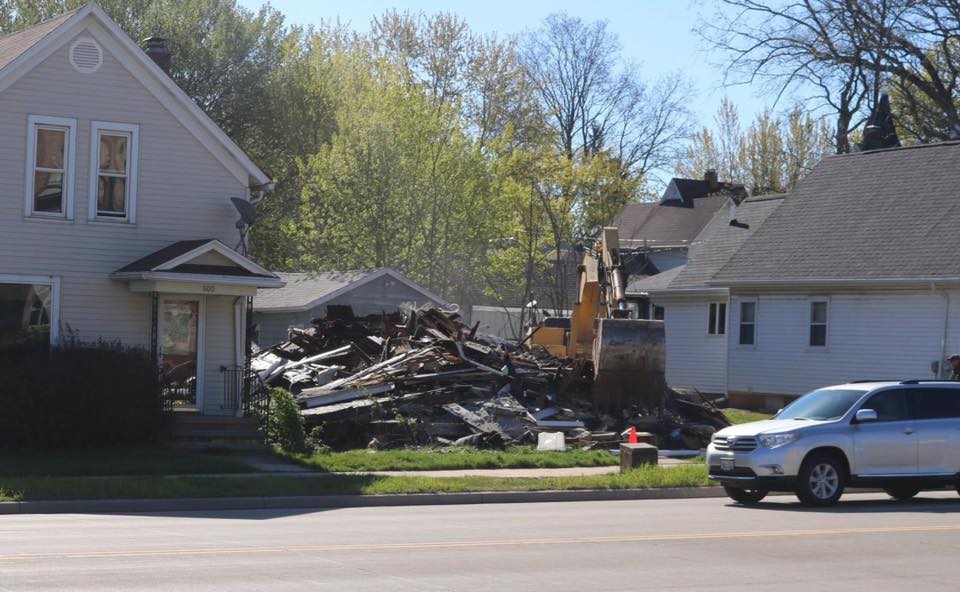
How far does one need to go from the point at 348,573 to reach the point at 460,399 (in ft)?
53.9

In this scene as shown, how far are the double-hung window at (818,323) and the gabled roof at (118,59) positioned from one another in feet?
56.7

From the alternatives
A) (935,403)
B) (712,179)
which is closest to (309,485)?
(935,403)

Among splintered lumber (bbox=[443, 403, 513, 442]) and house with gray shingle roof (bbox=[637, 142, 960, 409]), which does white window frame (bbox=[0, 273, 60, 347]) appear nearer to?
splintered lumber (bbox=[443, 403, 513, 442])

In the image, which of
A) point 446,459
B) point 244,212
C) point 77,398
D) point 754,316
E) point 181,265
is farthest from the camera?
point 754,316

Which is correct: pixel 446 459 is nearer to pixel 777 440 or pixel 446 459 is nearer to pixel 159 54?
pixel 777 440

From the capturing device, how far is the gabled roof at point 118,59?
79.9ft

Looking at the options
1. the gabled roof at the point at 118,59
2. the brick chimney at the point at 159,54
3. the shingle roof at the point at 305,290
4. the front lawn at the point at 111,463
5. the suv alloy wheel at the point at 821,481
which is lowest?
the front lawn at the point at 111,463

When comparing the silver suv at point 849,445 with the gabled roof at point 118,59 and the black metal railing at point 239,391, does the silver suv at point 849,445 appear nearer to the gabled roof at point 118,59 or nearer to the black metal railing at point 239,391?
the black metal railing at point 239,391

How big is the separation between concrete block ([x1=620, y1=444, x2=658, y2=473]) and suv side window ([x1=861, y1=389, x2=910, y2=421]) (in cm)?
476

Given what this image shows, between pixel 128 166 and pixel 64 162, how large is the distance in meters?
1.23

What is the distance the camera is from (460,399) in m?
27.9

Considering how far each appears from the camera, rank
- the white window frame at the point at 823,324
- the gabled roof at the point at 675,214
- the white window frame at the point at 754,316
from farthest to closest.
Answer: the gabled roof at the point at 675,214
the white window frame at the point at 754,316
the white window frame at the point at 823,324

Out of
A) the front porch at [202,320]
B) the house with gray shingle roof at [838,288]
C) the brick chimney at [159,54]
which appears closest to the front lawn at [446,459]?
the front porch at [202,320]

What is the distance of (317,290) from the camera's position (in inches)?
1625
